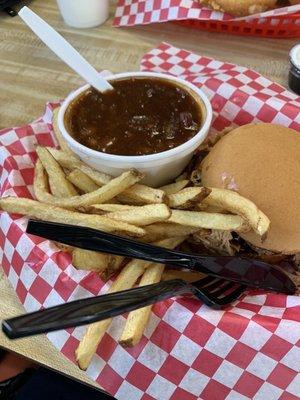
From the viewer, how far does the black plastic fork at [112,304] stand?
793 millimetres

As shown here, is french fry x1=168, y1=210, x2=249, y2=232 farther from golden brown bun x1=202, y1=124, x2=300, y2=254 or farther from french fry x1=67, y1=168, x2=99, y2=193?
french fry x1=67, y1=168, x2=99, y2=193

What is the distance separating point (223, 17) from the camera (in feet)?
7.68

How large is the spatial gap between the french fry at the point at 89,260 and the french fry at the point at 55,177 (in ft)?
Result: 0.67

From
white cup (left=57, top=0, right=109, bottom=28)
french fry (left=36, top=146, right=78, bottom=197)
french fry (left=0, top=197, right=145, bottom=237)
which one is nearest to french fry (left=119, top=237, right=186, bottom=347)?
french fry (left=0, top=197, right=145, bottom=237)

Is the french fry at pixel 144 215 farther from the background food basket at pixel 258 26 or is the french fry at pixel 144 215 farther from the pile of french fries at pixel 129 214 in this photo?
the background food basket at pixel 258 26

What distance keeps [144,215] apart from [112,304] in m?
0.27

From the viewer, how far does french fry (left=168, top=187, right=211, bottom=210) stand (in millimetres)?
1162

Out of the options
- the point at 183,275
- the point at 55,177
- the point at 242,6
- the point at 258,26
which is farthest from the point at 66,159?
the point at 258,26

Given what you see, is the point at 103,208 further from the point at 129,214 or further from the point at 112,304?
the point at 112,304

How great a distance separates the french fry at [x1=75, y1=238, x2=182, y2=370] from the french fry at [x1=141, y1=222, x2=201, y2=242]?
2cm

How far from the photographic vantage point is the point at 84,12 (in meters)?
2.52

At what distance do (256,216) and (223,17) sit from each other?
1.54m

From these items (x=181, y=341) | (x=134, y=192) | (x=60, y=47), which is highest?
(x=60, y=47)

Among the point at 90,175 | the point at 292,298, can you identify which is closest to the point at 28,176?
the point at 90,175
